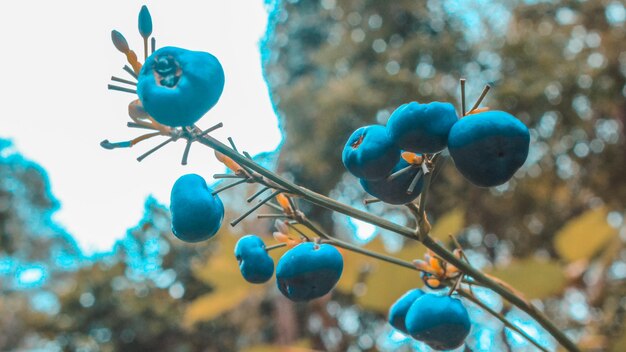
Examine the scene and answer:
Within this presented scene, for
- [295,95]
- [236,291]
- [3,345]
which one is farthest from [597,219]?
[3,345]

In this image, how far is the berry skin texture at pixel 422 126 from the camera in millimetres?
309

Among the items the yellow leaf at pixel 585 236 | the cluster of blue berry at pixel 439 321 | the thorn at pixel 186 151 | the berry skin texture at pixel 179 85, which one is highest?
the berry skin texture at pixel 179 85

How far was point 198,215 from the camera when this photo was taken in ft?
1.07

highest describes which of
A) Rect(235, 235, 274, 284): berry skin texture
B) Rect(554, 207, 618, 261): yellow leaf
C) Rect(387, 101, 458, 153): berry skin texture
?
Rect(387, 101, 458, 153): berry skin texture

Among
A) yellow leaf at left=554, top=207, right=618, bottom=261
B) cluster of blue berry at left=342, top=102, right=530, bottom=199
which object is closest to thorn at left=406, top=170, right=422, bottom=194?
cluster of blue berry at left=342, top=102, right=530, bottom=199

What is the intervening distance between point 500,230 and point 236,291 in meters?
2.28

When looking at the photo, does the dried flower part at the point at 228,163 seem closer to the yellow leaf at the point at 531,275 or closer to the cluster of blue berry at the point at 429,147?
the cluster of blue berry at the point at 429,147

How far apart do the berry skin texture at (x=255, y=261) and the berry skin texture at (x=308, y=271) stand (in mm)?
30

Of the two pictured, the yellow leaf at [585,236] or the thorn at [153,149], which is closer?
the thorn at [153,149]

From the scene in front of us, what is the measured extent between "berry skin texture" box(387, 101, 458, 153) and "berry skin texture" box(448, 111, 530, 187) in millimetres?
11

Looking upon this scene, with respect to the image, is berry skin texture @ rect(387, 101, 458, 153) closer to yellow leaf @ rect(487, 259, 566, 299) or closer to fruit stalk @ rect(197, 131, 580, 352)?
fruit stalk @ rect(197, 131, 580, 352)

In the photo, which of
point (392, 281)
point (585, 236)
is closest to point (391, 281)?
point (392, 281)

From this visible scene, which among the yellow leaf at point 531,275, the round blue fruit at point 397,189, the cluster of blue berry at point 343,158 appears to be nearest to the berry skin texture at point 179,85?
the cluster of blue berry at point 343,158

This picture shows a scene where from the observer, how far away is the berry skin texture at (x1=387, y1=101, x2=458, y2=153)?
0.31 metres
